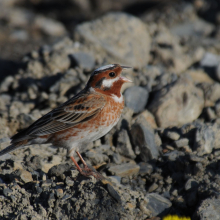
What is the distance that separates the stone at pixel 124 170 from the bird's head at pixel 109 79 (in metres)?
1.33

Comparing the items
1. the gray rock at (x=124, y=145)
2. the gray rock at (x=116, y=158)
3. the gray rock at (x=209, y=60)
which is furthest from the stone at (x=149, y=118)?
the gray rock at (x=209, y=60)

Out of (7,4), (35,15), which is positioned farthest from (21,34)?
(7,4)

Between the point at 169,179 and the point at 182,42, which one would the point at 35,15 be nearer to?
the point at 182,42

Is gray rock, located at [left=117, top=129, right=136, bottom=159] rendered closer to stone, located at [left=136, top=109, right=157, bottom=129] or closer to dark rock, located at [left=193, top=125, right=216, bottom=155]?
stone, located at [left=136, top=109, right=157, bottom=129]

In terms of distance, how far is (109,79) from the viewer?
256 inches

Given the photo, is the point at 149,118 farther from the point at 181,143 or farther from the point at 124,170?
the point at 124,170

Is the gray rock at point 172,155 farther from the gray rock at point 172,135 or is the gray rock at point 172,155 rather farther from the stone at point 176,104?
the stone at point 176,104

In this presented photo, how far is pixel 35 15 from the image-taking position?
18016 millimetres

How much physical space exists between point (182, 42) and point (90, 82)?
7.47m

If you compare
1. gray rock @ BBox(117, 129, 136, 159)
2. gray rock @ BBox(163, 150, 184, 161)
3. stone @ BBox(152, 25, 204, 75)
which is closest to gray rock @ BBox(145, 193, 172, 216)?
gray rock @ BBox(163, 150, 184, 161)

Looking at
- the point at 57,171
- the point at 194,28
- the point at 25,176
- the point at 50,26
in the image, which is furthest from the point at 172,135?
the point at 50,26

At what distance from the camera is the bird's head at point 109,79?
645cm

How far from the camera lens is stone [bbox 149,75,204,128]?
315 inches

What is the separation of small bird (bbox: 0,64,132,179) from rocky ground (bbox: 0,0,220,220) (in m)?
0.43
